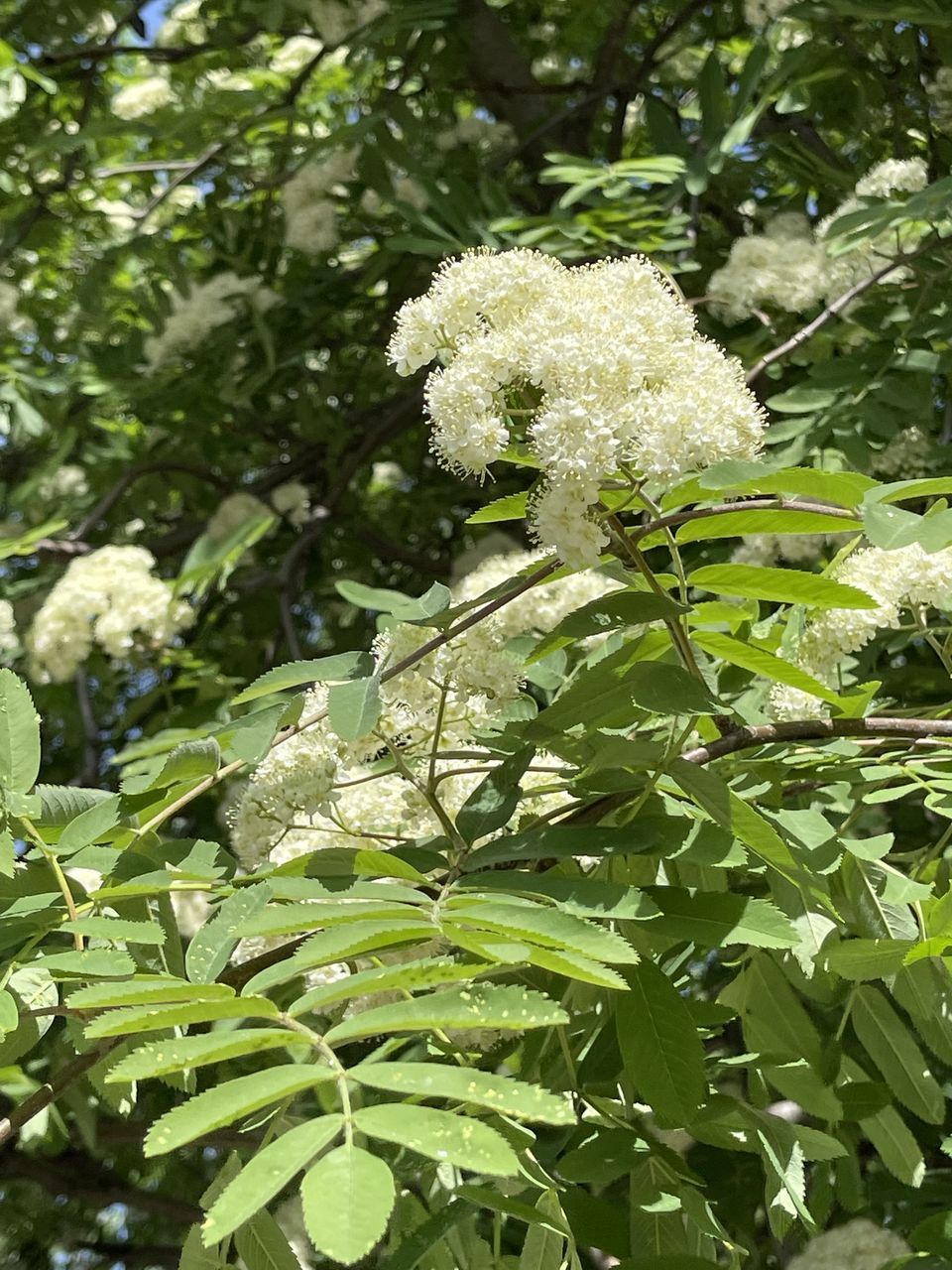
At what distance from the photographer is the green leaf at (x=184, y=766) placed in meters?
1.16

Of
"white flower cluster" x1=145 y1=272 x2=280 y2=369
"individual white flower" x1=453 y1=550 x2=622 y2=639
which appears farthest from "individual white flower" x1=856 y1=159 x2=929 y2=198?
"white flower cluster" x1=145 y1=272 x2=280 y2=369

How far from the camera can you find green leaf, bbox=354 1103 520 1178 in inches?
24.8

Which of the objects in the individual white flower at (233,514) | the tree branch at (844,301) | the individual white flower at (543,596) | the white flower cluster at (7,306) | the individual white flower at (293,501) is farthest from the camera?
the white flower cluster at (7,306)

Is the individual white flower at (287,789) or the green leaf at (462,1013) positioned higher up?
the green leaf at (462,1013)

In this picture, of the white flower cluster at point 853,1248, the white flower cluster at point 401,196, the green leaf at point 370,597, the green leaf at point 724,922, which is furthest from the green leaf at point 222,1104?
the white flower cluster at point 401,196

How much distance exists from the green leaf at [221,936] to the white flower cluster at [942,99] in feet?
6.86

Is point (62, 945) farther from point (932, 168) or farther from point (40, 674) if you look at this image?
point (932, 168)

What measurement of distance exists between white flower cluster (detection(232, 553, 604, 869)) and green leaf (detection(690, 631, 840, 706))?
0.61ft

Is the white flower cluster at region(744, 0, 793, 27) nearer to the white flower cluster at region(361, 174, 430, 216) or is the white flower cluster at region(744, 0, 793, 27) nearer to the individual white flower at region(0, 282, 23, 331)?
the white flower cluster at region(361, 174, 430, 216)

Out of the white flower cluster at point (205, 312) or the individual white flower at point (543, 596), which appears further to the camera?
the white flower cluster at point (205, 312)

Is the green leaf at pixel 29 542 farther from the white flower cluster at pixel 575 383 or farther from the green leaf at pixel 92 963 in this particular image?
the green leaf at pixel 92 963

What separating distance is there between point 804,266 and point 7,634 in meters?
1.75

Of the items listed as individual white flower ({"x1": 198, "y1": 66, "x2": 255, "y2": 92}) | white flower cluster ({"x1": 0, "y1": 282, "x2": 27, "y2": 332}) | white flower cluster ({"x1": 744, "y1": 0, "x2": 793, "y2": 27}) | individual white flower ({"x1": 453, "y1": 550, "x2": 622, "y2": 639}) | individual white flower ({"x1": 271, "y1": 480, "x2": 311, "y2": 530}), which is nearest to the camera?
individual white flower ({"x1": 453, "y1": 550, "x2": 622, "y2": 639})

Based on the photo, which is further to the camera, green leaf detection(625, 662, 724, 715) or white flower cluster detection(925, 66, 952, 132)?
white flower cluster detection(925, 66, 952, 132)
